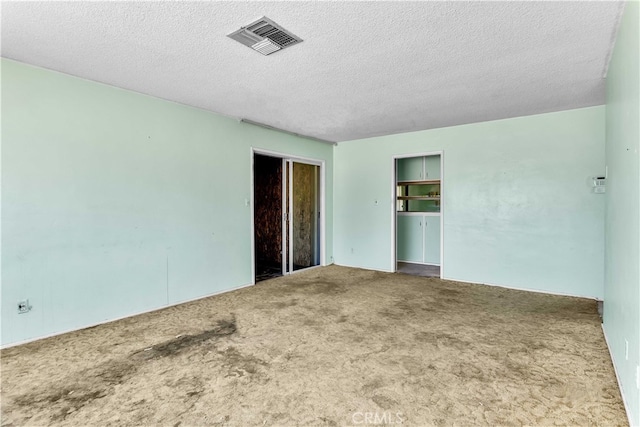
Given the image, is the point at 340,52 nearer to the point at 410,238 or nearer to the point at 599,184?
the point at 599,184

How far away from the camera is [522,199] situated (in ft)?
14.9

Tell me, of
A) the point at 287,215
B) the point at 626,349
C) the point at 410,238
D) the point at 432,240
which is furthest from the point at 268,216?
the point at 626,349

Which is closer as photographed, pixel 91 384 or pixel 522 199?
pixel 91 384

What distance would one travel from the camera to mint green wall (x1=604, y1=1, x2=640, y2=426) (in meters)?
1.68

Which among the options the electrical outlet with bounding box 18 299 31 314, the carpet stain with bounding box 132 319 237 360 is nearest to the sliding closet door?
the carpet stain with bounding box 132 319 237 360

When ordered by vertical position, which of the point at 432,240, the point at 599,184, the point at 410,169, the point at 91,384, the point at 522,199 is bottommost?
the point at 91,384

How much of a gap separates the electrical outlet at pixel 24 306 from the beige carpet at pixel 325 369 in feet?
1.01

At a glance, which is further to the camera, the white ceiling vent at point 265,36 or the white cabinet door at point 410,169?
the white cabinet door at point 410,169

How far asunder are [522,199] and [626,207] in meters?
2.75

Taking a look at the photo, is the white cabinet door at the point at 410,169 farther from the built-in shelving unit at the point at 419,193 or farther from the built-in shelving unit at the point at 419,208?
the built-in shelving unit at the point at 419,193

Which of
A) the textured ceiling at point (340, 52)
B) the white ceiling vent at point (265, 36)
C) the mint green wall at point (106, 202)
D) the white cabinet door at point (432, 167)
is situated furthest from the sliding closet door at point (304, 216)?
the white ceiling vent at point (265, 36)

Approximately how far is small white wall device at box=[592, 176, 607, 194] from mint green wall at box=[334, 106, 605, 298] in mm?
67

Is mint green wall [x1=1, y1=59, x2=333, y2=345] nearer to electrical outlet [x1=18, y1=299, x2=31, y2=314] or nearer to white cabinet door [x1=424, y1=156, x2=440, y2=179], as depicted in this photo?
electrical outlet [x1=18, y1=299, x2=31, y2=314]

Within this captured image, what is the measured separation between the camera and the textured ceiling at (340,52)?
205 centimetres
